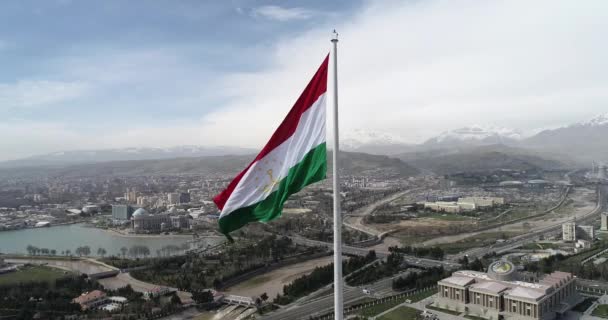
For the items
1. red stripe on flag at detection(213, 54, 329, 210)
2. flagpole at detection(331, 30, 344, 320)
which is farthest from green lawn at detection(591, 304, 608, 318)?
red stripe on flag at detection(213, 54, 329, 210)

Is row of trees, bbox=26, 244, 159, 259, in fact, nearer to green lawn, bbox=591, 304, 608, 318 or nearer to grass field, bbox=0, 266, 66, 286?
grass field, bbox=0, 266, 66, 286

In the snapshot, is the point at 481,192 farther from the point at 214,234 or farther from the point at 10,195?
the point at 10,195

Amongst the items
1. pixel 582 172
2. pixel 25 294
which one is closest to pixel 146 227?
pixel 25 294

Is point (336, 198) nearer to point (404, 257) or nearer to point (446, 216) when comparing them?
point (404, 257)

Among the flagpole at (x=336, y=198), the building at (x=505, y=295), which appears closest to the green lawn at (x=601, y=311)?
the building at (x=505, y=295)

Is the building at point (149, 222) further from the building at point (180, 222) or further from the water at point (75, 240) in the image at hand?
the water at point (75, 240)

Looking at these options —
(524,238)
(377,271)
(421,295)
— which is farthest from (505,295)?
(524,238)
